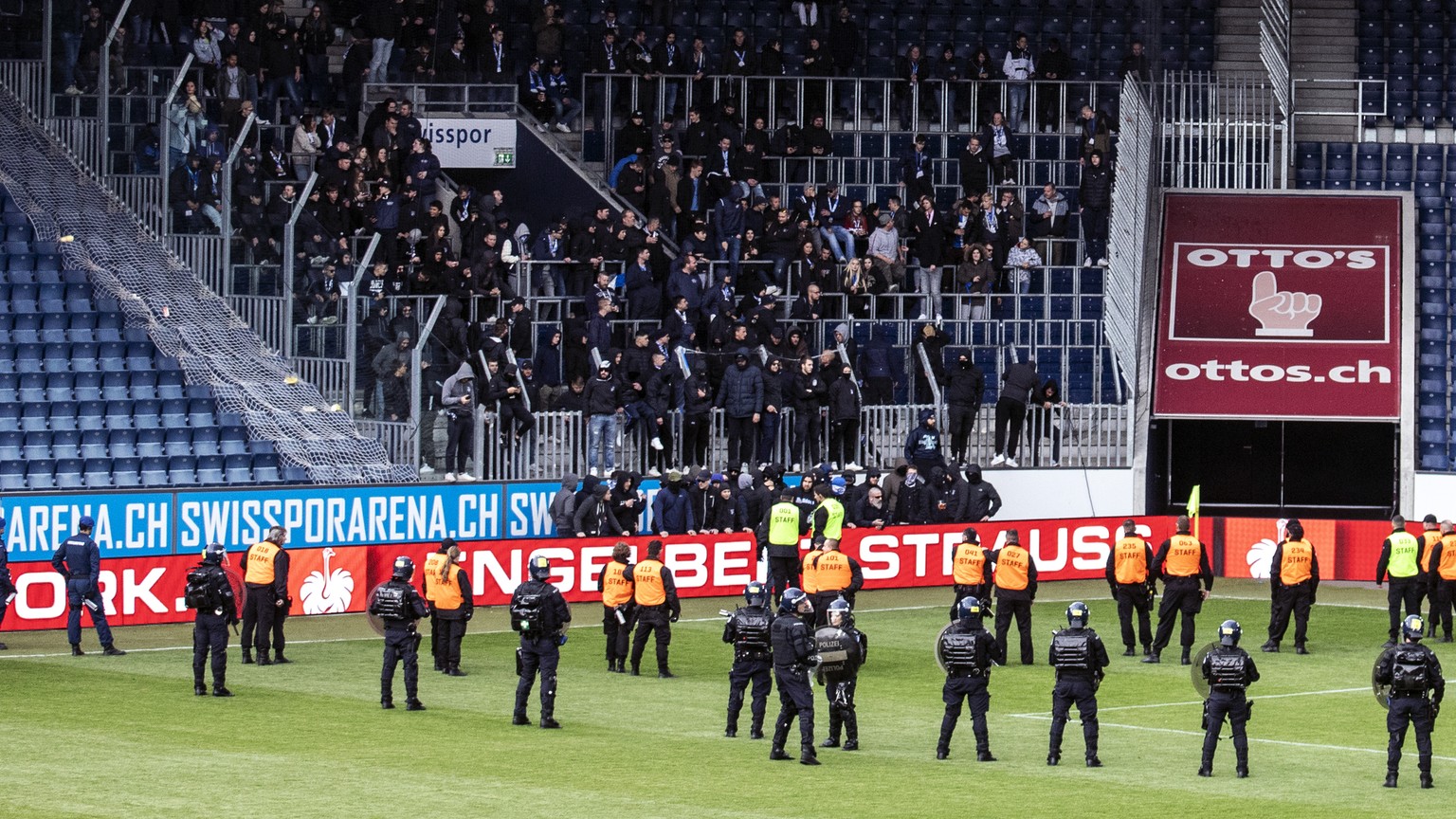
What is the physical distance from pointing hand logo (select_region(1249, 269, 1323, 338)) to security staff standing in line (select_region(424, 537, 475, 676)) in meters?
17.9

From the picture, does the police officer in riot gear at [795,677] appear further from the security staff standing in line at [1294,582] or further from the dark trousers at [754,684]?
the security staff standing in line at [1294,582]

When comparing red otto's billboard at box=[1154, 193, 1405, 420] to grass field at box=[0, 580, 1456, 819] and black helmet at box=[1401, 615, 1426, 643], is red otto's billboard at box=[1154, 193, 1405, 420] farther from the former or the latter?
black helmet at box=[1401, 615, 1426, 643]

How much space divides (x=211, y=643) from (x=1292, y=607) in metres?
12.9

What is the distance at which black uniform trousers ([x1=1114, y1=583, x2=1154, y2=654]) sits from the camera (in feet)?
94.6

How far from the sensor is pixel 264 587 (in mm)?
27094

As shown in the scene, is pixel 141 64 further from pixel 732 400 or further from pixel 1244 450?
pixel 1244 450

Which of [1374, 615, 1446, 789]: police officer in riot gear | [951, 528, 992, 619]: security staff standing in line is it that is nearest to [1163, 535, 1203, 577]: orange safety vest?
[951, 528, 992, 619]: security staff standing in line

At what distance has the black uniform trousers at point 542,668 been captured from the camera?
23.1m

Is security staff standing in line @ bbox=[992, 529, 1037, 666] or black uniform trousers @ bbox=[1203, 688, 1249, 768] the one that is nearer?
black uniform trousers @ bbox=[1203, 688, 1249, 768]

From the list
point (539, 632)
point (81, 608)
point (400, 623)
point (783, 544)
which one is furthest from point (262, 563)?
point (783, 544)

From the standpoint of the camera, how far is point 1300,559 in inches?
1164

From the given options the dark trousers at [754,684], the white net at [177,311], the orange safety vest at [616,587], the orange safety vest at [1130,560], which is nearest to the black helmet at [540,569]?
the dark trousers at [754,684]

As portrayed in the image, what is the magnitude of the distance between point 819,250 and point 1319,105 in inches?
432

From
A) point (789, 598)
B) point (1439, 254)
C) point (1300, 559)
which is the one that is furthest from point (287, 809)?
point (1439, 254)
